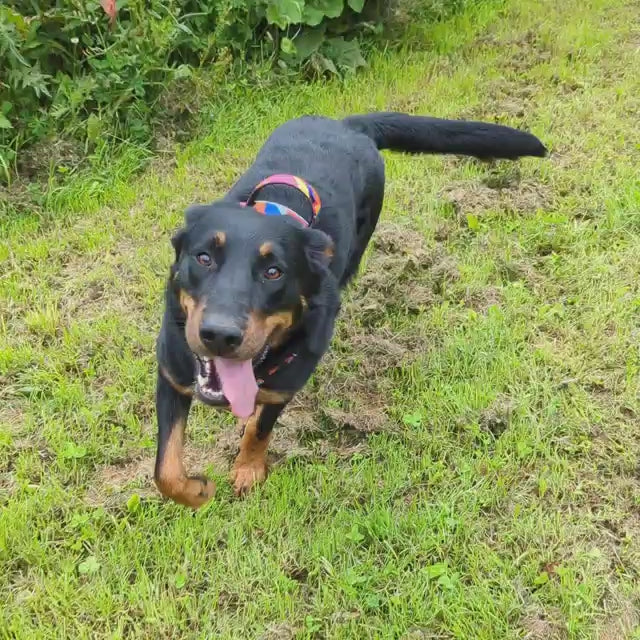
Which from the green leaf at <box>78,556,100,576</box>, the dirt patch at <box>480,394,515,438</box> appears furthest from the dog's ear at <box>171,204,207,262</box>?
the dirt patch at <box>480,394,515,438</box>

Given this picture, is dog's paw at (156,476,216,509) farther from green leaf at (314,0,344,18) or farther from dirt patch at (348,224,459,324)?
green leaf at (314,0,344,18)

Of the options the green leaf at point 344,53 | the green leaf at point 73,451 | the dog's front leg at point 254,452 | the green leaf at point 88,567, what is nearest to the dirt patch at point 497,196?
the green leaf at point 344,53

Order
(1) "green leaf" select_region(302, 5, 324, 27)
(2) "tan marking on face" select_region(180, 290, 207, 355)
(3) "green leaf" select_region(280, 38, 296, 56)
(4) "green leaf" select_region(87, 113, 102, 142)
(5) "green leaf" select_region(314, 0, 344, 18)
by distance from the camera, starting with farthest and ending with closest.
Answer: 1. (5) "green leaf" select_region(314, 0, 344, 18)
2. (1) "green leaf" select_region(302, 5, 324, 27)
3. (3) "green leaf" select_region(280, 38, 296, 56)
4. (4) "green leaf" select_region(87, 113, 102, 142)
5. (2) "tan marking on face" select_region(180, 290, 207, 355)

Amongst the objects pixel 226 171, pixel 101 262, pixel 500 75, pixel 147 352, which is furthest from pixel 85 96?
pixel 500 75

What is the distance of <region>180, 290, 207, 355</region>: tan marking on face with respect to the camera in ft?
7.17

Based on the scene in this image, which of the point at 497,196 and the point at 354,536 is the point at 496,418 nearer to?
the point at 354,536

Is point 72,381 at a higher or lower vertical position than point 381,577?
lower

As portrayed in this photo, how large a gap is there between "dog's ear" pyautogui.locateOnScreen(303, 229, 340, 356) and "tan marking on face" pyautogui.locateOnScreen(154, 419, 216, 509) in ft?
1.95

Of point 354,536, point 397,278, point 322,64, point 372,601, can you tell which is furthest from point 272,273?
point 322,64

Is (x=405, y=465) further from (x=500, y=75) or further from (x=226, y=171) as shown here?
(x=500, y=75)

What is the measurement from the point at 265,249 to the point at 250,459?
95 centimetres

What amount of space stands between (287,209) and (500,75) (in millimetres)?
4168

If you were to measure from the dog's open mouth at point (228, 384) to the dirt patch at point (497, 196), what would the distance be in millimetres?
2486

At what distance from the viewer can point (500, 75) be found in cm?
604
